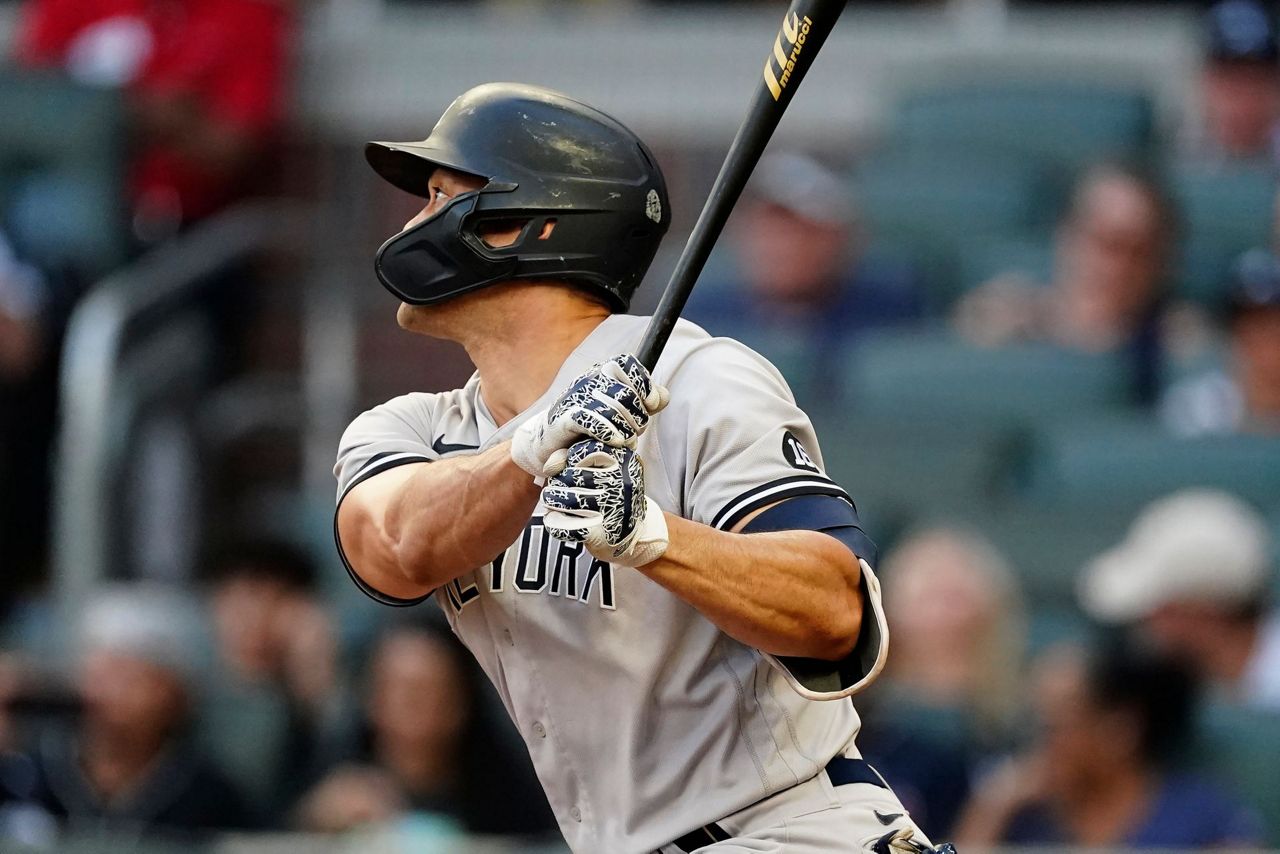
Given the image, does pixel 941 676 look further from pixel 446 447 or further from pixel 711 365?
pixel 711 365

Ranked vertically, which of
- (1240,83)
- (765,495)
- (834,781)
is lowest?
(1240,83)

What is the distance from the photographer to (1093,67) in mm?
7805

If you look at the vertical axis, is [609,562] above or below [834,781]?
above

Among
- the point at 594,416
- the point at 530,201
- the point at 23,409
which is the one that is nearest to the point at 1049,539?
the point at 23,409

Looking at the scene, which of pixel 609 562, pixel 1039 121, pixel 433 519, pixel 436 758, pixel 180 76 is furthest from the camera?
pixel 180 76

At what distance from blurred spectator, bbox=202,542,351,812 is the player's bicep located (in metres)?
2.72

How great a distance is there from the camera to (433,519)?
2682mm

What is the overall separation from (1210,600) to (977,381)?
4.28 ft

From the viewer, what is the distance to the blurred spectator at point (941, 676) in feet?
16.3

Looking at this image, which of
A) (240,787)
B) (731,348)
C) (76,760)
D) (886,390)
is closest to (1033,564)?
(886,390)

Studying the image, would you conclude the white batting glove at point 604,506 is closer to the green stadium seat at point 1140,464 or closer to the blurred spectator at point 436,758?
the blurred spectator at point 436,758

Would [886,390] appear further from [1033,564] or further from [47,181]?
[47,181]

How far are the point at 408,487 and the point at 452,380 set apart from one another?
15.7ft

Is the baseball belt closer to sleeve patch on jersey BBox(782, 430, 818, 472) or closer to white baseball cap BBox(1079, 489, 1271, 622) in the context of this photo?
sleeve patch on jersey BBox(782, 430, 818, 472)
